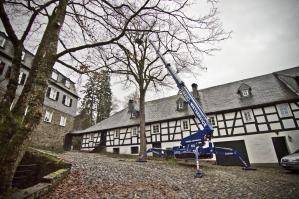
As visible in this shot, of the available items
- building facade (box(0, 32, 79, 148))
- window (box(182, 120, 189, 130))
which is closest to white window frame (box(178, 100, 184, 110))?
window (box(182, 120, 189, 130))

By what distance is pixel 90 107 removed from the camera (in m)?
40.2

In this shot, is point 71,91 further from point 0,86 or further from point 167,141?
point 167,141

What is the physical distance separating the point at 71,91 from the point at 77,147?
36.3 feet

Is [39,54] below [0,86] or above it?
below

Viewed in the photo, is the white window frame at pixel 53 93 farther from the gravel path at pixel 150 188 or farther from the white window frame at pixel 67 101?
the gravel path at pixel 150 188

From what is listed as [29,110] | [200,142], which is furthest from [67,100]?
[29,110]

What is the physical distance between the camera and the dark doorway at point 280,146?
15.2 metres

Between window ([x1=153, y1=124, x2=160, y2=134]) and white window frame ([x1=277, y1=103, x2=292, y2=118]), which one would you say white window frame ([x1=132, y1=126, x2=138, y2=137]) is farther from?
white window frame ([x1=277, y1=103, x2=292, y2=118])

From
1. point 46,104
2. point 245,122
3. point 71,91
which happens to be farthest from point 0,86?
point 245,122

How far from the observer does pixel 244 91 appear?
19359 mm

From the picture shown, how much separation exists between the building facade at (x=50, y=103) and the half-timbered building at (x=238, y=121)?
4.04m

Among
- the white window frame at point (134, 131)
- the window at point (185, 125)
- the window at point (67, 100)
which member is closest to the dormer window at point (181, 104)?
the window at point (185, 125)

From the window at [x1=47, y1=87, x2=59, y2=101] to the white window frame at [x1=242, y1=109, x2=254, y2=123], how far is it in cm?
2175

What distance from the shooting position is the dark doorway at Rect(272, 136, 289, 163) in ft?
49.8
